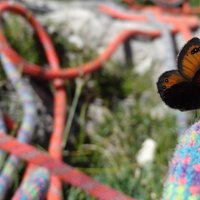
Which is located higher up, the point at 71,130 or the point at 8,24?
the point at 8,24

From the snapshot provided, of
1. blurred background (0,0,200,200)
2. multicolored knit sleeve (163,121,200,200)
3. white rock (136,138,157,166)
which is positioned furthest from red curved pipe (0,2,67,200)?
multicolored knit sleeve (163,121,200,200)

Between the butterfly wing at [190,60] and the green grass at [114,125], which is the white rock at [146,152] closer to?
the green grass at [114,125]

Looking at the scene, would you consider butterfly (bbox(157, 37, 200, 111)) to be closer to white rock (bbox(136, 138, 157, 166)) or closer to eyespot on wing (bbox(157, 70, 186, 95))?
eyespot on wing (bbox(157, 70, 186, 95))

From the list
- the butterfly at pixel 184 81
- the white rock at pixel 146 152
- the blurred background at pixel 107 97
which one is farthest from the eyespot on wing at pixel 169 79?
the white rock at pixel 146 152

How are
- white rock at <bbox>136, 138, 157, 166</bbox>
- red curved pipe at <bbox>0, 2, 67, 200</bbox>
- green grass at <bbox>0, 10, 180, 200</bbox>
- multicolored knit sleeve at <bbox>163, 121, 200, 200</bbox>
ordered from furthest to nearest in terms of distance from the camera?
white rock at <bbox>136, 138, 157, 166</bbox> → green grass at <bbox>0, 10, 180, 200</bbox> → red curved pipe at <bbox>0, 2, 67, 200</bbox> → multicolored knit sleeve at <bbox>163, 121, 200, 200</bbox>

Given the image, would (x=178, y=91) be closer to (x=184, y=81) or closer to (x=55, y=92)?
(x=184, y=81)

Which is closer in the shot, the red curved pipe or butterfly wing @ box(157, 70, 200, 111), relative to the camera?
butterfly wing @ box(157, 70, 200, 111)

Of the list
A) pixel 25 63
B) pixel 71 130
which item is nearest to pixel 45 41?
pixel 25 63

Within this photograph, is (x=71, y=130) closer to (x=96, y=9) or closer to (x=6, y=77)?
(x=6, y=77)
